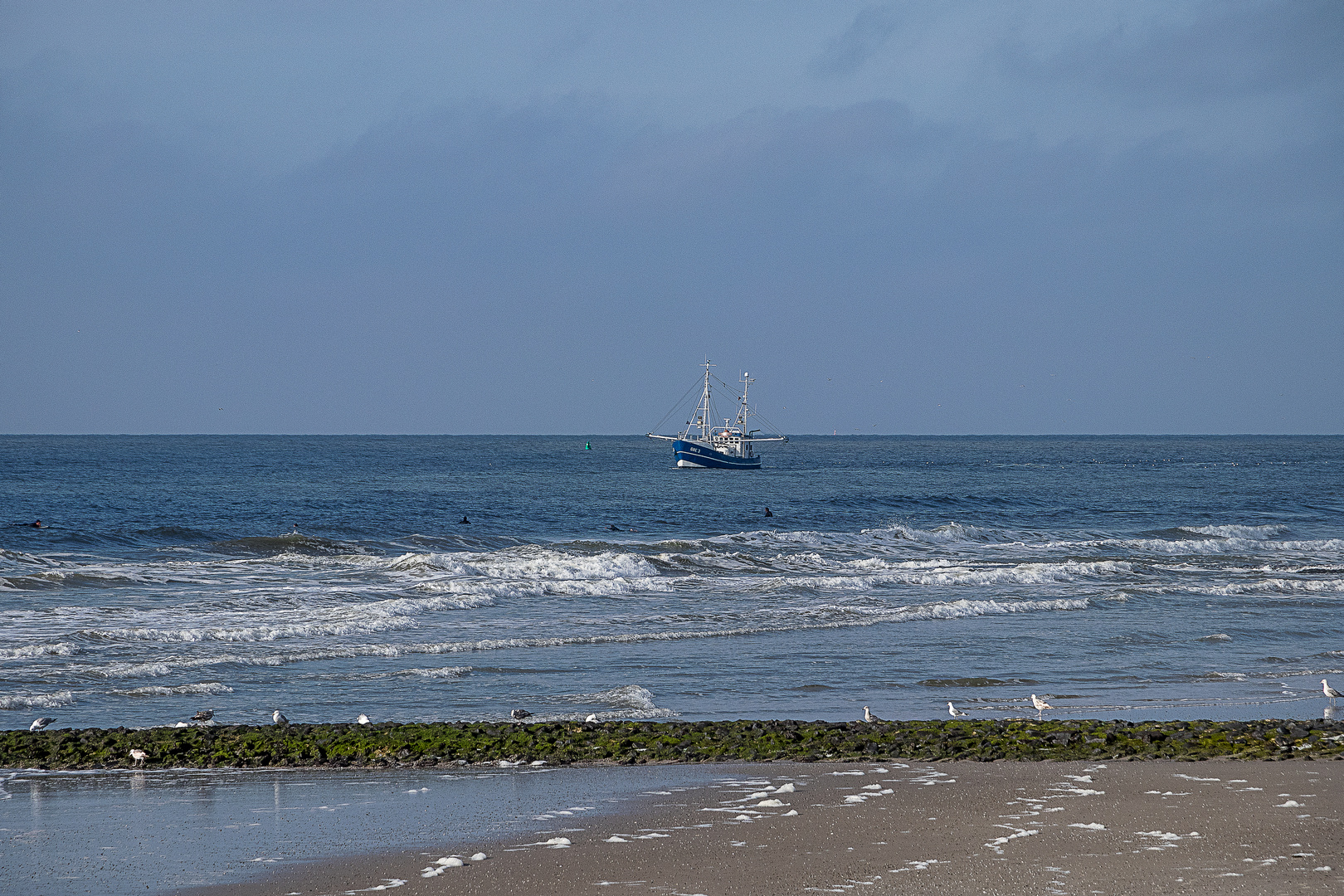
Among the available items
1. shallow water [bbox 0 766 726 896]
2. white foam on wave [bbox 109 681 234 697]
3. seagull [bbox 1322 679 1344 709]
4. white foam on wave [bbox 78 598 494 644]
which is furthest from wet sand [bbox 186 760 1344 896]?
white foam on wave [bbox 78 598 494 644]

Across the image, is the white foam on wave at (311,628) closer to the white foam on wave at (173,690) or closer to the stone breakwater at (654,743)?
the white foam on wave at (173,690)

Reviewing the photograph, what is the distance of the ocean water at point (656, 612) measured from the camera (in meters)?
13.3

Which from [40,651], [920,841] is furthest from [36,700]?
[920,841]

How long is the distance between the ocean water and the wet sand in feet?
11.0

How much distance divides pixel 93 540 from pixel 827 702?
27.4 m

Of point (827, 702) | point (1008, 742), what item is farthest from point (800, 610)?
point (1008, 742)

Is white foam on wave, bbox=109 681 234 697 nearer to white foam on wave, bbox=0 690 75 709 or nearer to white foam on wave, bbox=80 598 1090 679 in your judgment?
white foam on wave, bbox=0 690 75 709

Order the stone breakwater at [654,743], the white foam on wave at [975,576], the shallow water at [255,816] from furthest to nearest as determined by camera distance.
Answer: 1. the white foam on wave at [975,576]
2. the stone breakwater at [654,743]
3. the shallow water at [255,816]

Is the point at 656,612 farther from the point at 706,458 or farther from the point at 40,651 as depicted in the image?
the point at 706,458

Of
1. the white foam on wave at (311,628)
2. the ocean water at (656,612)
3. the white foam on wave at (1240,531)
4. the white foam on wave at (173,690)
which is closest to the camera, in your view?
the white foam on wave at (173,690)

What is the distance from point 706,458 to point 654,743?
83953mm

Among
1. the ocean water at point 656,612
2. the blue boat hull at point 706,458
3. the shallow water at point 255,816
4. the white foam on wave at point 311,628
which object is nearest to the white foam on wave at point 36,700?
the ocean water at point 656,612

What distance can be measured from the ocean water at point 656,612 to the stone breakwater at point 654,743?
140 cm

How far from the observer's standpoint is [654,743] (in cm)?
1030
